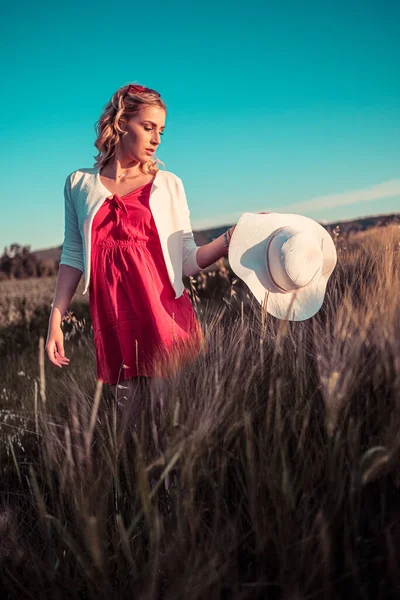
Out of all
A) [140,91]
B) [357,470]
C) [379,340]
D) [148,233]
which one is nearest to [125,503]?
[357,470]

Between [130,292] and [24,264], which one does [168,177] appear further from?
[24,264]

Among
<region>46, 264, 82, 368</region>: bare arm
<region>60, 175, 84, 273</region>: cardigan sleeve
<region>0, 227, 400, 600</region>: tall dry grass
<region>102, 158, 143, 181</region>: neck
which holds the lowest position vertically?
<region>0, 227, 400, 600</region>: tall dry grass

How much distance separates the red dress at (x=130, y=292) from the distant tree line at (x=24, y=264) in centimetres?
1797

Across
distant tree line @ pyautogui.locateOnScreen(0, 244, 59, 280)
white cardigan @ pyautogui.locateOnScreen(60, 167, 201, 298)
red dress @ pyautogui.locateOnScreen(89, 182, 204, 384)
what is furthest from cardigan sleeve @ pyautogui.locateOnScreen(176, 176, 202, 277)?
distant tree line @ pyautogui.locateOnScreen(0, 244, 59, 280)

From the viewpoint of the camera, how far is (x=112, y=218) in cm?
247

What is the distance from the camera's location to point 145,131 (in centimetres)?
243

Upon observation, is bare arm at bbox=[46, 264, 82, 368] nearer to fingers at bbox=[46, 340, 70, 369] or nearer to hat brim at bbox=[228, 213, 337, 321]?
fingers at bbox=[46, 340, 70, 369]

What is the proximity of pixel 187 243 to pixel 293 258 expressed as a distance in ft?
2.50

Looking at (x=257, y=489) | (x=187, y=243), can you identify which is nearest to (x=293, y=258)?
(x=187, y=243)

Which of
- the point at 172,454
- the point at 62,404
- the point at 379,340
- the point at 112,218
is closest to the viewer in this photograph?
the point at 172,454

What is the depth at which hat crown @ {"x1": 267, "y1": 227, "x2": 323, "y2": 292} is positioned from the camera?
1.92 meters

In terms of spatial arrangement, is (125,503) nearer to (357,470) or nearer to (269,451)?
(269,451)

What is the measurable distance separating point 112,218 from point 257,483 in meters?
1.57

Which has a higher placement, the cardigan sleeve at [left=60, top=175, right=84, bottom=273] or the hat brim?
the cardigan sleeve at [left=60, top=175, right=84, bottom=273]
